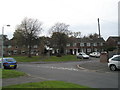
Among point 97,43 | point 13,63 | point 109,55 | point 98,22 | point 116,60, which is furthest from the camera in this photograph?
point 97,43

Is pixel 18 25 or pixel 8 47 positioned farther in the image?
pixel 8 47

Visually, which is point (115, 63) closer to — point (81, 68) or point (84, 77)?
point (81, 68)

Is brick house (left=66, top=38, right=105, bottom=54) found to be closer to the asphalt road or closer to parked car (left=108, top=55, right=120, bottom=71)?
parked car (left=108, top=55, right=120, bottom=71)

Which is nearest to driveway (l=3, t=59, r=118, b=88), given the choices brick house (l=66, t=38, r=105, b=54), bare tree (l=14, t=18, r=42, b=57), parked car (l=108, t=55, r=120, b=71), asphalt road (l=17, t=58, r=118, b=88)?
asphalt road (l=17, t=58, r=118, b=88)

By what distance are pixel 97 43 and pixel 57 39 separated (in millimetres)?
32894

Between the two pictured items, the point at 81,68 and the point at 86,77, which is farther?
the point at 81,68

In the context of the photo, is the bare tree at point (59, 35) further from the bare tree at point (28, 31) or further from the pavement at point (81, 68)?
the pavement at point (81, 68)

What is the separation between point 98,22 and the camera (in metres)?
38.6

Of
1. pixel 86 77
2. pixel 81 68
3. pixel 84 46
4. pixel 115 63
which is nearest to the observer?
pixel 86 77

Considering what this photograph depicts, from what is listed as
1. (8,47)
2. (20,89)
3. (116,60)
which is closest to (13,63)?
(116,60)

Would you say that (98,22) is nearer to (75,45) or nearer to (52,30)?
(52,30)

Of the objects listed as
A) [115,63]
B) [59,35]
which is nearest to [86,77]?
[115,63]

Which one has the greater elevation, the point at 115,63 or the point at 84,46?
the point at 84,46

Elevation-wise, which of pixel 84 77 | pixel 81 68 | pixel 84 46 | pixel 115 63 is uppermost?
pixel 84 46
